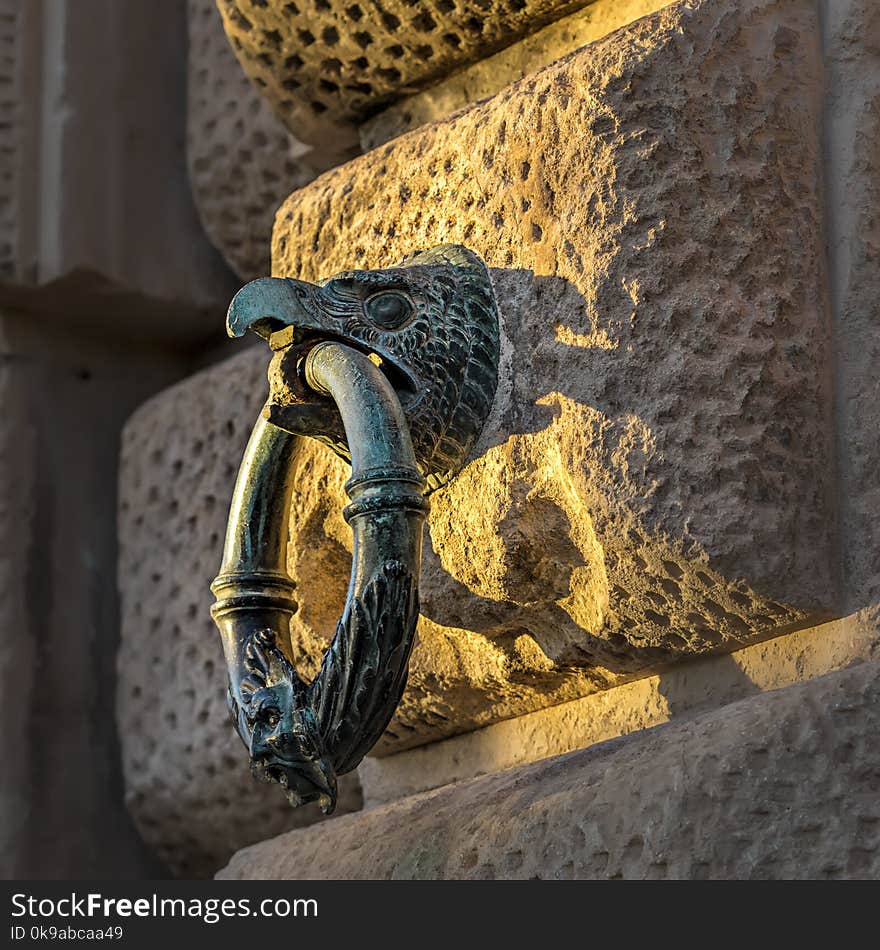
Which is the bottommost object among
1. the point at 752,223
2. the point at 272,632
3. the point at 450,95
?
the point at 272,632

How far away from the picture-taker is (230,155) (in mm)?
1440

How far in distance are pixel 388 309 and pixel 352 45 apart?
0.22 metres

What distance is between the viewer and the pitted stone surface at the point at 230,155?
1.42 metres

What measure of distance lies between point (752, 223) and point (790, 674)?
19cm

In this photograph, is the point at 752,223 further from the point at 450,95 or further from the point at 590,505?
the point at 450,95

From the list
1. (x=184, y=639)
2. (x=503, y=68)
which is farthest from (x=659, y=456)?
(x=184, y=639)

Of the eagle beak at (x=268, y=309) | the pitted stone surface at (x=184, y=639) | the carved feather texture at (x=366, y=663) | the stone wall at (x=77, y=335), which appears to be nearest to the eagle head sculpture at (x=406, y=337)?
the eagle beak at (x=268, y=309)

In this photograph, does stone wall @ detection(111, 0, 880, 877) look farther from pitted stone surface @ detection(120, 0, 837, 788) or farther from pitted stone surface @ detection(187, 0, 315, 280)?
pitted stone surface @ detection(187, 0, 315, 280)

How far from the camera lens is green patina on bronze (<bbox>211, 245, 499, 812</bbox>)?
0.83 m

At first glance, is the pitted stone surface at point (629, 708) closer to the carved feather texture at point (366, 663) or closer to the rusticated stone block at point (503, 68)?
the carved feather texture at point (366, 663)

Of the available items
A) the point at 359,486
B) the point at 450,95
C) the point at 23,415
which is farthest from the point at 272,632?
the point at 23,415

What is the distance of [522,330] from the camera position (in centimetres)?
94

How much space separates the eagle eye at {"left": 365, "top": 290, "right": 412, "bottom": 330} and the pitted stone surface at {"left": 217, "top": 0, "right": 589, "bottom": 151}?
0.59 ft

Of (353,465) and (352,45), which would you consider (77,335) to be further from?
(353,465)
